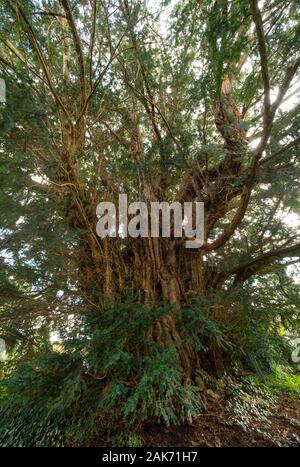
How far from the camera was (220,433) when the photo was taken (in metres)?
2.19

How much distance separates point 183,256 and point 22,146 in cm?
207

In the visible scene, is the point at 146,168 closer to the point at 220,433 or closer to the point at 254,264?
the point at 254,264

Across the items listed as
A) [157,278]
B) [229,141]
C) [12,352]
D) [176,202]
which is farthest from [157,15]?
[12,352]

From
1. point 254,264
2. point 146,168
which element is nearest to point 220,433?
point 254,264

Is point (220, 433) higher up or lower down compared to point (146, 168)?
lower down

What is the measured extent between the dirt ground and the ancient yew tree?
1.11 ft

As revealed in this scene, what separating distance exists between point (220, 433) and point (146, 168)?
2.63 meters

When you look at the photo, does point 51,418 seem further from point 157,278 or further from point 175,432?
point 157,278

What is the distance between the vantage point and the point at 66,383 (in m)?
1.98

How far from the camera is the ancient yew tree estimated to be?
2.09 meters

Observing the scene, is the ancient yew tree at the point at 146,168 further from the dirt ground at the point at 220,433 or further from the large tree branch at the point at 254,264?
the dirt ground at the point at 220,433

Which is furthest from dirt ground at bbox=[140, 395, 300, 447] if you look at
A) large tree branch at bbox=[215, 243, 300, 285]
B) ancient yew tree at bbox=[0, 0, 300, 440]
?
large tree branch at bbox=[215, 243, 300, 285]

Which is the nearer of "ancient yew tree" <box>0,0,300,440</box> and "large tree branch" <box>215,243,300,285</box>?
"ancient yew tree" <box>0,0,300,440</box>

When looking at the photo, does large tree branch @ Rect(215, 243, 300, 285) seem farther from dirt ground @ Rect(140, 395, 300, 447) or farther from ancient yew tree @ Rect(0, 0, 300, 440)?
dirt ground @ Rect(140, 395, 300, 447)
